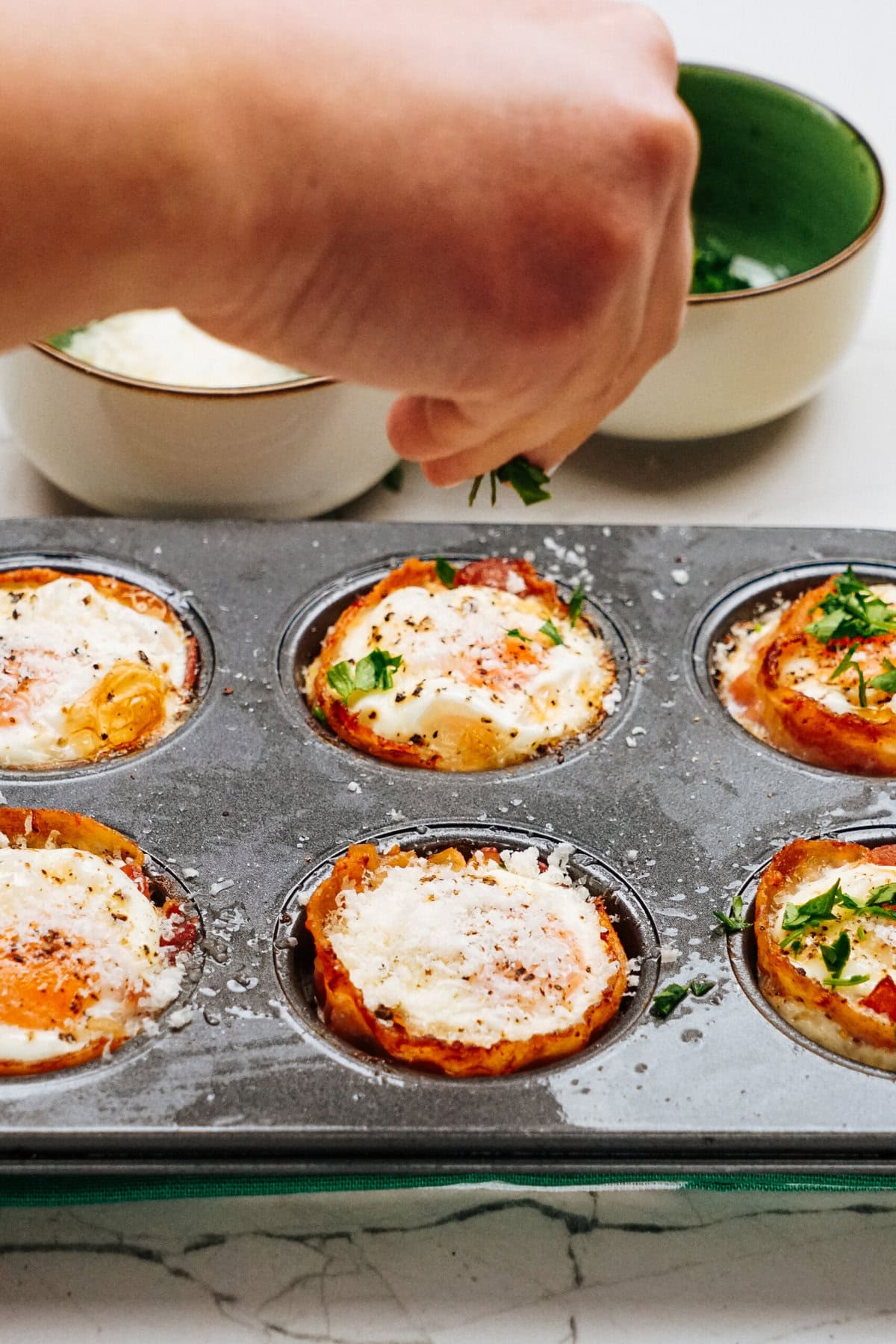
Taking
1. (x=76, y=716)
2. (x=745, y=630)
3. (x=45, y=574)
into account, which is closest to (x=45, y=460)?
(x=45, y=574)

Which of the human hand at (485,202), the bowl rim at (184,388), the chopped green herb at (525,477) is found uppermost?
the human hand at (485,202)

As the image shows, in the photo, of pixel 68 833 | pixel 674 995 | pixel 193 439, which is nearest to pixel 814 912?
pixel 674 995

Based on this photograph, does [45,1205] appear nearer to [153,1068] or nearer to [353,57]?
[153,1068]

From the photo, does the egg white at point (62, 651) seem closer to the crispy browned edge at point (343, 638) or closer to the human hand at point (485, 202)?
the crispy browned edge at point (343, 638)

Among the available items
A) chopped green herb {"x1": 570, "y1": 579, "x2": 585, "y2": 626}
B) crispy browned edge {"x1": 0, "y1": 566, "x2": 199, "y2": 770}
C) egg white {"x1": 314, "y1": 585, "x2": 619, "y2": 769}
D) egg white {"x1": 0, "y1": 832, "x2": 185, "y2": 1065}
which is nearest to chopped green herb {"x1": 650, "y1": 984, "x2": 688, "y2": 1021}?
egg white {"x1": 314, "y1": 585, "x2": 619, "y2": 769}

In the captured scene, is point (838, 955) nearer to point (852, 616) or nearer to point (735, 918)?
point (735, 918)

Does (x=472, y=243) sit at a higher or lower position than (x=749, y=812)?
higher

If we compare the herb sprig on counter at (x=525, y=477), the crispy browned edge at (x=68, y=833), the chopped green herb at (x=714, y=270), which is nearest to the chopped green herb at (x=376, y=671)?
the crispy browned edge at (x=68, y=833)
